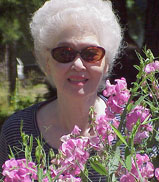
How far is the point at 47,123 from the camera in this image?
1.45m

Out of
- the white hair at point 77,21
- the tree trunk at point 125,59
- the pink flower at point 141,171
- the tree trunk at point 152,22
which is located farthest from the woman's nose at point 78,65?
the tree trunk at point 152,22

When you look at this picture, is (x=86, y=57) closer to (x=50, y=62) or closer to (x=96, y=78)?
(x=96, y=78)

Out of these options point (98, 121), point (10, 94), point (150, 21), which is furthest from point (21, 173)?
point (10, 94)

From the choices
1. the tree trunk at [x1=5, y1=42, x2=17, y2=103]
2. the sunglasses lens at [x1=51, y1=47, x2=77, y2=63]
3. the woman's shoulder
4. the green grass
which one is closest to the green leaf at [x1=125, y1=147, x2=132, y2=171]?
the sunglasses lens at [x1=51, y1=47, x2=77, y2=63]

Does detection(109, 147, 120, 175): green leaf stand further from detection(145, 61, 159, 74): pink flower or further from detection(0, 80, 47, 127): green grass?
detection(0, 80, 47, 127): green grass

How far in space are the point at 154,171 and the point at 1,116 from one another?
13.6ft

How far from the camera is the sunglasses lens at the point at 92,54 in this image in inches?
46.1

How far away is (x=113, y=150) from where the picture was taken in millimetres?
584

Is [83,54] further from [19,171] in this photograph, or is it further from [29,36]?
[29,36]

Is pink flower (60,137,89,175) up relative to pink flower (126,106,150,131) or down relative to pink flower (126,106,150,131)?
down

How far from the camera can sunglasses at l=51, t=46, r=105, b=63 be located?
1.17 m

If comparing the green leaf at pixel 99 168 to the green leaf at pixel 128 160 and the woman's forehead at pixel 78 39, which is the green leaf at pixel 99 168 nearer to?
the green leaf at pixel 128 160

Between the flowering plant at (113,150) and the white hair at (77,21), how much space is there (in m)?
0.64

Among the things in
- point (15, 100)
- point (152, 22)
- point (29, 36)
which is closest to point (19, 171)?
point (152, 22)
